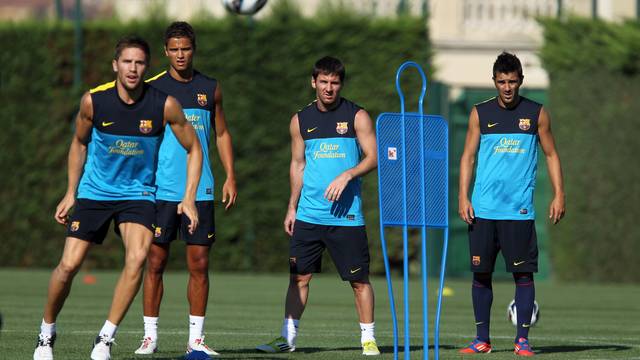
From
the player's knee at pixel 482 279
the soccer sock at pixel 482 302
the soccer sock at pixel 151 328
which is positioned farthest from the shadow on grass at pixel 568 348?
the soccer sock at pixel 151 328

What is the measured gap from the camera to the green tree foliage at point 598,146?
2225cm

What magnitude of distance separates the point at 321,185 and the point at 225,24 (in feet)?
44.4

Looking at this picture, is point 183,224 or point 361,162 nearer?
point 361,162

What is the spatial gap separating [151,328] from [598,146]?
1389 cm

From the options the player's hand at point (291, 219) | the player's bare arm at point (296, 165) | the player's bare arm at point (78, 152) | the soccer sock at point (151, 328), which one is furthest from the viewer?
the player's hand at point (291, 219)

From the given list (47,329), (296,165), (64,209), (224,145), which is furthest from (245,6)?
(47,329)

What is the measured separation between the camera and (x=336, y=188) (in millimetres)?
9570

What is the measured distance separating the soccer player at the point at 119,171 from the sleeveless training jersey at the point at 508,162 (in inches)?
106

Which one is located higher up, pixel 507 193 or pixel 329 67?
pixel 329 67

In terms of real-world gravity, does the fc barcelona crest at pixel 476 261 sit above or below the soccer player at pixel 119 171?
below

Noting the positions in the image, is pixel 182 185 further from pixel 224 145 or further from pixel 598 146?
pixel 598 146

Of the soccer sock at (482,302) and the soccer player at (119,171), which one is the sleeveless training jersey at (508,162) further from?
the soccer player at (119,171)

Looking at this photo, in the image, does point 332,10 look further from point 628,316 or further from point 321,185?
point 321,185

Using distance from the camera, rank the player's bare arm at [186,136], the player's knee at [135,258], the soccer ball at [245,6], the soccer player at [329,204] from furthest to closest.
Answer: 1. the soccer ball at [245,6]
2. the soccer player at [329,204]
3. the player's bare arm at [186,136]
4. the player's knee at [135,258]
